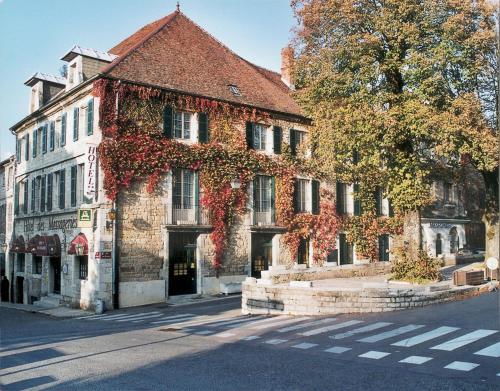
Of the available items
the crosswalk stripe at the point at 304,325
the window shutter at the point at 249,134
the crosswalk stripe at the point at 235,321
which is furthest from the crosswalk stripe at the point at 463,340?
the window shutter at the point at 249,134

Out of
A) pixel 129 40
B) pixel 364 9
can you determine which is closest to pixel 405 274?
pixel 364 9

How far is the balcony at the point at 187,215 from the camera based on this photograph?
2422 centimetres

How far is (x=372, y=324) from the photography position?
14.6 metres

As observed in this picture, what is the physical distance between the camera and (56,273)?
27.2 meters

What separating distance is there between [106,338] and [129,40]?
70.5ft

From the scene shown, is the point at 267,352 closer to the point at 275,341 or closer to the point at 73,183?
the point at 275,341

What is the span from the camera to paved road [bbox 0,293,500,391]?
9117 millimetres

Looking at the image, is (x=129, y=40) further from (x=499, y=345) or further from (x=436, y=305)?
(x=499, y=345)

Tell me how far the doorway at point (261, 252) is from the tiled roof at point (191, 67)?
6852 millimetres

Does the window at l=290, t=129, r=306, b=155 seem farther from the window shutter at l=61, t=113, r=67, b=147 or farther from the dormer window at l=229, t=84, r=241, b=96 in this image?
the window shutter at l=61, t=113, r=67, b=147

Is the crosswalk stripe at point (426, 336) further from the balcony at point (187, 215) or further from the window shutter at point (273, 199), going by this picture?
the window shutter at point (273, 199)

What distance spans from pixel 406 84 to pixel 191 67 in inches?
419

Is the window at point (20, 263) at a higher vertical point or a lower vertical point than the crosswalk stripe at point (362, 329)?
higher

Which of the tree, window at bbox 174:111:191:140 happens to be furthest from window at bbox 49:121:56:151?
the tree
